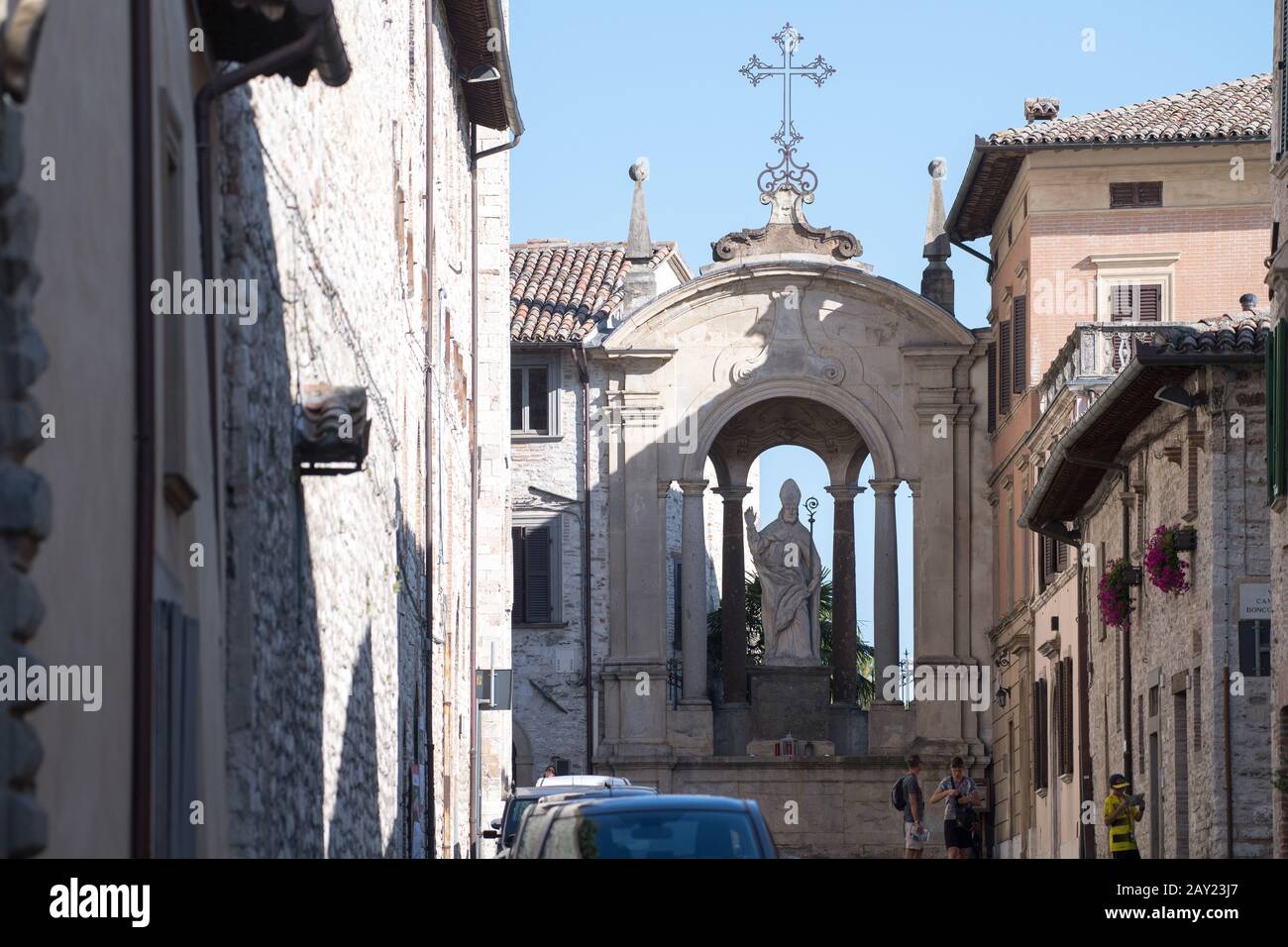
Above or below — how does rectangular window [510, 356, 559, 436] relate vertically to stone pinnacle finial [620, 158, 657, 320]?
below

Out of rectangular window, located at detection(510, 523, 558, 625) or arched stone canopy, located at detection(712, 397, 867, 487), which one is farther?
rectangular window, located at detection(510, 523, 558, 625)

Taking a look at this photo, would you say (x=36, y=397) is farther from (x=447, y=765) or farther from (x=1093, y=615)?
(x=1093, y=615)

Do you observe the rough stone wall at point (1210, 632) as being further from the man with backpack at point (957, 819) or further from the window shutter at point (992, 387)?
the window shutter at point (992, 387)

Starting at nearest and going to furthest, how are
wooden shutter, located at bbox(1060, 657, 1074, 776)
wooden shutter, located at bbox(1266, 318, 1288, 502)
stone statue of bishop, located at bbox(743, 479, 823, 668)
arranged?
1. wooden shutter, located at bbox(1266, 318, 1288, 502)
2. wooden shutter, located at bbox(1060, 657, 1074, 776)
3. stone statue of bishop, located at bbox(743, 479, 823, 668)

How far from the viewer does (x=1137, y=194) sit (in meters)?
35.7

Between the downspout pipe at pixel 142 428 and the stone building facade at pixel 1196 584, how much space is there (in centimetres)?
1444

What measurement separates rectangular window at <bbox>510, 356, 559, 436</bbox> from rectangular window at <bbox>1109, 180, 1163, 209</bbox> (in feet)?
33.8

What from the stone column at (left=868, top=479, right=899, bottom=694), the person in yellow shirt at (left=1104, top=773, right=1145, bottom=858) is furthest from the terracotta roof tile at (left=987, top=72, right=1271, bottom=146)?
the person in yellow shirt at (left=1104, top=773, right=1145, bottom=858)

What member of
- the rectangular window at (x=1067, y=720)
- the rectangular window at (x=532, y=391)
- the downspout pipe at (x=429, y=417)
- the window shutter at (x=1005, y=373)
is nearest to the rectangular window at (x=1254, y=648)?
the downspout pipe at (x=429, y=417)

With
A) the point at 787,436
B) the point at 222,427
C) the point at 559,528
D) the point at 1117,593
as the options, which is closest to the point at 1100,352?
the point at 1117,593

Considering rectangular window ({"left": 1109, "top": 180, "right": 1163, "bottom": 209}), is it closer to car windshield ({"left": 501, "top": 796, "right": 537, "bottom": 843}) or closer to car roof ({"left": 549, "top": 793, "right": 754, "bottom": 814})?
car windshield ({"left": 501, "top": 796, "right": 537, "bottom": 843})

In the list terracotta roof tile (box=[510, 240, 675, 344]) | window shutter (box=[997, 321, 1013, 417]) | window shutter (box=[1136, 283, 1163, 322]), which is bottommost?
window shutter (box=[997, 321, 1013, 417])

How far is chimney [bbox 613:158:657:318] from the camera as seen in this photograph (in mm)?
39938

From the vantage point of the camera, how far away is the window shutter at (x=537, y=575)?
4078cm
